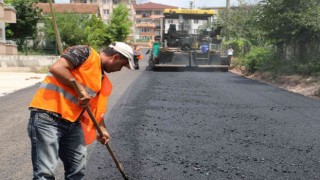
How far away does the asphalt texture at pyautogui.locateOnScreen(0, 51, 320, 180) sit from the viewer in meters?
4.63

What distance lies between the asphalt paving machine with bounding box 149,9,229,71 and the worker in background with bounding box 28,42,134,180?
56.9 ft

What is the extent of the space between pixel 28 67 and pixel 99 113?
19.8 metres

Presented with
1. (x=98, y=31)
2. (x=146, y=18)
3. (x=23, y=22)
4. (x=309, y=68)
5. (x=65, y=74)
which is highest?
(x=146, y=18)

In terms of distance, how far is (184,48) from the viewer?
2177 cm

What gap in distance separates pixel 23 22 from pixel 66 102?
33590 millimetres

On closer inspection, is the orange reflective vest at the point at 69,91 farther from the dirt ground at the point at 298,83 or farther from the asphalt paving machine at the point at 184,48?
the asphalt paving machine at the point at 184,48

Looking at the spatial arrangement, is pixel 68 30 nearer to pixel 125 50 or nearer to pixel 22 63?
pixel 22 63

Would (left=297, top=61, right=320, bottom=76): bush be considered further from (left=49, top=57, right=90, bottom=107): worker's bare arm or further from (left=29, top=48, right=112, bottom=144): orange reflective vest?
(left=49, top=57, right=90, bottom=107): worker's bare arm

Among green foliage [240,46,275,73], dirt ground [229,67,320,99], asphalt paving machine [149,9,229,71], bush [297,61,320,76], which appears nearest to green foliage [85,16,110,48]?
asphalt paving machine [149,9,229,71]

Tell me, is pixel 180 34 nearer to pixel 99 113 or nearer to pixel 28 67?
pixel 28 67

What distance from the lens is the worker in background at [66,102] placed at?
9.58 feet

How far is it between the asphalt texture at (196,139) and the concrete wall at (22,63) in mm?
11221

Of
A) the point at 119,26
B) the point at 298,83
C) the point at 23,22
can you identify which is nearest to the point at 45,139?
the point at 298,83

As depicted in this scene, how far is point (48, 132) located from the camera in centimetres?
294
